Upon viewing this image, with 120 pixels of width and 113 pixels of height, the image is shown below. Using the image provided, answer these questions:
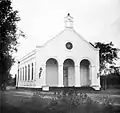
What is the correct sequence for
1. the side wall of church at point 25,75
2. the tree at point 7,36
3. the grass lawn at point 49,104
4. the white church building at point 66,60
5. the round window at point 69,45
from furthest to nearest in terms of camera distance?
the round window at point 69,45
the white church building at point 66,60
the side wall of church at point 25,75
the tree at point 7,36
the grass lawn at point 49,104

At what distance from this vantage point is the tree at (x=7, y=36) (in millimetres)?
5676

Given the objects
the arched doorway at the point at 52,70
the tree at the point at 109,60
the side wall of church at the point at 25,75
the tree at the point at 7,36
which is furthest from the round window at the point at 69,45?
the tree at the point at 7,36

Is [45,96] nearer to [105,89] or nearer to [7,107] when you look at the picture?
[7,107]

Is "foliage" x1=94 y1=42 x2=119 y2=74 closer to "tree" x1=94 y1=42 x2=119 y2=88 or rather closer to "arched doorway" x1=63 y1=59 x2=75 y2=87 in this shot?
"tree" x1=94 y1=42 x2=119 y2=88

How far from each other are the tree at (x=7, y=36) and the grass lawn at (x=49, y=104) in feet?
1.54

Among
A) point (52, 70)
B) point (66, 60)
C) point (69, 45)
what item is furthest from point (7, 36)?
point (66, 60)

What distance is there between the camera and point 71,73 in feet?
37.5

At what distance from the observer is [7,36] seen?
5758 mm

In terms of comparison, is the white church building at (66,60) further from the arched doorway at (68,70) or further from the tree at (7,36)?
the tree at (7,36)

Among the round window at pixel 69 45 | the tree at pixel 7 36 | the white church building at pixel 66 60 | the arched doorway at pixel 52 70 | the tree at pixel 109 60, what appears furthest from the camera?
the round window at pixel 69 45

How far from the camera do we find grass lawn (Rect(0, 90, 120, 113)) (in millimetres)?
5543

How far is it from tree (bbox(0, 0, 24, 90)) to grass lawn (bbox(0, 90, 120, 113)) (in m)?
0.47

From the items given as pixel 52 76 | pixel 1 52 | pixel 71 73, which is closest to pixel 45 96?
pixel 1 52

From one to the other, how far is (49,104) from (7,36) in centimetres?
179
